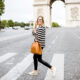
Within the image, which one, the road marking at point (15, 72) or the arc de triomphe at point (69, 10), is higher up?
the arc de triomphe at point (69, 10)

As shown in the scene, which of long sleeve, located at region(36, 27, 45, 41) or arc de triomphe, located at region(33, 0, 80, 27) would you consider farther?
arc de triomphe, located at region(33, 0, 80, 27)

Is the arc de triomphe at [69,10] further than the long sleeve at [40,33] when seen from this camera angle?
Yes

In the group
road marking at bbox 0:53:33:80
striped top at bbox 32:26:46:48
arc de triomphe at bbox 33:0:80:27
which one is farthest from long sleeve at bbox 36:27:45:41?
arc de triomphe at bbox 33:0:80:27

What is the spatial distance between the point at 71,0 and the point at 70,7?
1.65 m

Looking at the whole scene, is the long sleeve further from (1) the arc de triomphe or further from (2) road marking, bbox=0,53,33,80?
(1) the arc de triomphe

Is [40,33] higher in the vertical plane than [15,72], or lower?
higher

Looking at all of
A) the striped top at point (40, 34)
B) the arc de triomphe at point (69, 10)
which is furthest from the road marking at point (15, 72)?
the arc de triomphe at point (69, 10)

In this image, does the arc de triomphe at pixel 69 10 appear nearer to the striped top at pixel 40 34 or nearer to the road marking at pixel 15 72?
the road marking at pixel 15 72

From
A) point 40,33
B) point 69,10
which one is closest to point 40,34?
point 40,33

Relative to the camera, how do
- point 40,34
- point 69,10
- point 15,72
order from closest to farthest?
point 40,34 < point 15,72 < point 69,10

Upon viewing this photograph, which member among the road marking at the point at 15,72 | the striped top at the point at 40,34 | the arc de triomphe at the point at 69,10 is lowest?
the road marking at the point at 15,72

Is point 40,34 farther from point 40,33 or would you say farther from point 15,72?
point 15,72

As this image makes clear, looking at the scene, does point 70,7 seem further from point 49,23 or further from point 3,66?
point 3,66

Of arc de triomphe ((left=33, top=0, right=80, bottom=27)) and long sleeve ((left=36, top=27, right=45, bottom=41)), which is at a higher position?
arc de triomphe ((left=33, top=0, right=80, bottom=27))
